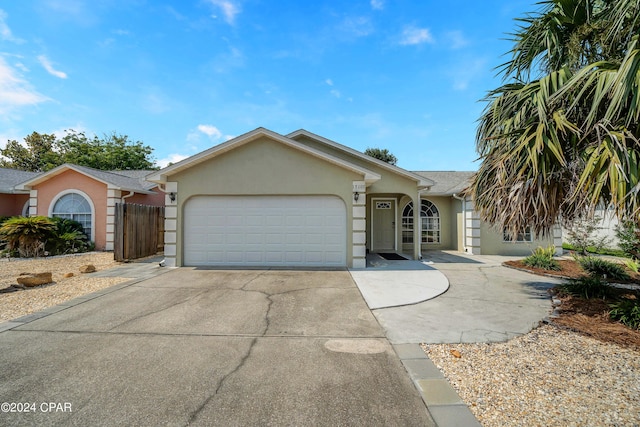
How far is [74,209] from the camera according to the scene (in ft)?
45.7

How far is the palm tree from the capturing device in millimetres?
3699

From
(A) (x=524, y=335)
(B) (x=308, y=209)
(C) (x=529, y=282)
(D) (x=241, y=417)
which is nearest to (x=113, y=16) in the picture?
(B) (x=308, y=209)

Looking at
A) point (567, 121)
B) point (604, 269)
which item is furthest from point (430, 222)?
point (567, 121)

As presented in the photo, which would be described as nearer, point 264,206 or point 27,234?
point 264,206

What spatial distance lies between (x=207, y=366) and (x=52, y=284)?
6995 millimetres

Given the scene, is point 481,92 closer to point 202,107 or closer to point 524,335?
point 524,335

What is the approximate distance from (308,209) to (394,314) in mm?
5098

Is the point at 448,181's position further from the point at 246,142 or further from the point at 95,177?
the point at 95,177

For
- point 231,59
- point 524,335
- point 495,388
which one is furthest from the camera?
point 231,59

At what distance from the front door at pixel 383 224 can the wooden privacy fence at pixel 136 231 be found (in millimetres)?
10326

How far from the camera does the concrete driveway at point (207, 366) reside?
2494 millimetres

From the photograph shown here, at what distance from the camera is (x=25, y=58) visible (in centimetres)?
873

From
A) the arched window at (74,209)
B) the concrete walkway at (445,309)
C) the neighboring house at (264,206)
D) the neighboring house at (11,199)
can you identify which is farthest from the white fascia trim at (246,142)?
the neighboring house at (11,199)

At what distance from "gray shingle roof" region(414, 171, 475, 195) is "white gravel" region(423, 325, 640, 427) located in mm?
10430
